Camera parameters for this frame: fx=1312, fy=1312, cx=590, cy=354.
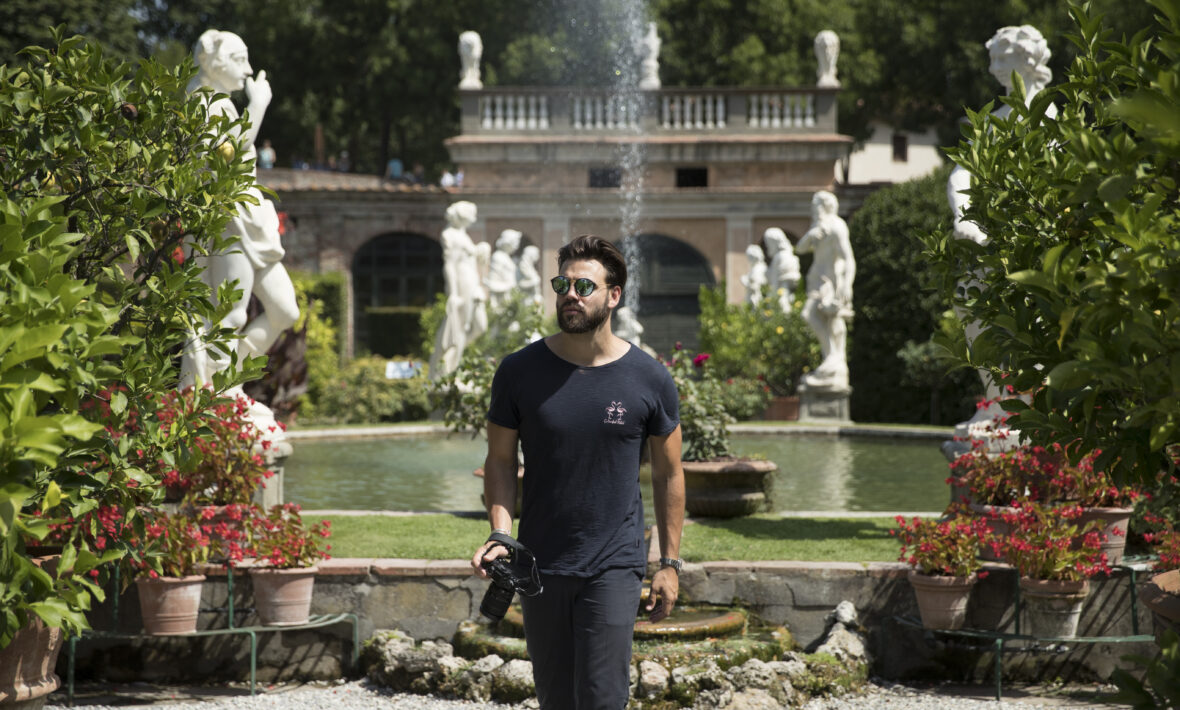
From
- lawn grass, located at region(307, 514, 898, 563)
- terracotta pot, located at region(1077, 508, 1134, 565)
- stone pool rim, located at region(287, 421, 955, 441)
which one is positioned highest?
terracotta pot, located at region(1077, 508, 1134, 565)

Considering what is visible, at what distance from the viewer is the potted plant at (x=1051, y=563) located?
5.67m

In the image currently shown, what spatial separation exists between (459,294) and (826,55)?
39.2 ft

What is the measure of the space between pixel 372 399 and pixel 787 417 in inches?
230

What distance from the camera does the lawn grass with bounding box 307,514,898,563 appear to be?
6430 millimetres

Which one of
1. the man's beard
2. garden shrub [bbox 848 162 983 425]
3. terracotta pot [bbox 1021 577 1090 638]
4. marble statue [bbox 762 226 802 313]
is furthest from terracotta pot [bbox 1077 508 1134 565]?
marble statue [bbox 762 226 802 313]

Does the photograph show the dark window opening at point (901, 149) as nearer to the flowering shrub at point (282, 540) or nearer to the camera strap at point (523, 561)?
the flowering shrub at point (282, 540)

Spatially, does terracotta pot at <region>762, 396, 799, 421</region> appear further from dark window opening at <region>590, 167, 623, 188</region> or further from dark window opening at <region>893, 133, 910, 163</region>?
dark window opening at <region>893, 133, 910, 163</region>

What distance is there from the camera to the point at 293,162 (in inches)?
1506

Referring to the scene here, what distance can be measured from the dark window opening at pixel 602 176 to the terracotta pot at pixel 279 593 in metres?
21.6

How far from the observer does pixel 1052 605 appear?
5.72 m

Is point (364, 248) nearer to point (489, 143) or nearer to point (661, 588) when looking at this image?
point (489, 143)

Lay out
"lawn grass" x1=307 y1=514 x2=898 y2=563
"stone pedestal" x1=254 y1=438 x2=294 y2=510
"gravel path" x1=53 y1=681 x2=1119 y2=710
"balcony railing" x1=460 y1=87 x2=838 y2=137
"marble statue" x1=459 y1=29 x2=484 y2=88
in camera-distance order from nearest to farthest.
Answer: "gravel path" x1=53 y1=681 x2=1119 y2=710, "lawn grass" x1=307 y1=514 x2=898 y2=563, "stone pedestal" x1=254 y1=438 x2=294 y2=510, "marble statue" x1=459 y1=29 x2=484 y2=88, "balcony railing" x1=460 y1=87 x2=838 y2=137

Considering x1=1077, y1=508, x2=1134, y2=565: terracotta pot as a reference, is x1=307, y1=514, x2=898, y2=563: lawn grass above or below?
below

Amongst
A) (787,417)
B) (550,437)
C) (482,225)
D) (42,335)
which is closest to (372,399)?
(787,417)
